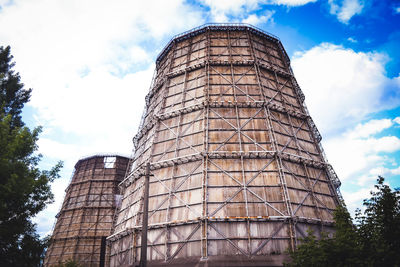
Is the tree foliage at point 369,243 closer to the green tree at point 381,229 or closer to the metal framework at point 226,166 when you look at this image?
the green tree at point 381,229

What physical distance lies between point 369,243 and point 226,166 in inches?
326

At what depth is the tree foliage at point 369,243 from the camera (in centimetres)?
823

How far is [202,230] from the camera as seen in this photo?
13742 mm

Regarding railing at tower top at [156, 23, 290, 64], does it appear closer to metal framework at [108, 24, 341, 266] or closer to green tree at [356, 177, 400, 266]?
metal framework at [108, 24, 341, 266]

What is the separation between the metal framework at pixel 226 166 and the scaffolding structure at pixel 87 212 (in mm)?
14150

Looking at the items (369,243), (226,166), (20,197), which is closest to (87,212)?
(226,166)

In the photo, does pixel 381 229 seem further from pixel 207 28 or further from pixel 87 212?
pixel 87 212

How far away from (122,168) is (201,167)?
23.8 metres

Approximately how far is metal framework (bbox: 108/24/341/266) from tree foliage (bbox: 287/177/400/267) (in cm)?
446

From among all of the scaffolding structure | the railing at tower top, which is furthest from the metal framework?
the scaffolding structure

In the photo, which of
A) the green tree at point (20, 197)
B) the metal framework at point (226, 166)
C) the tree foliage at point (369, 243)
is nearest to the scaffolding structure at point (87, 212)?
the metal framework at point (226, 166)

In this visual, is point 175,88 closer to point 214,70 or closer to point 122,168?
point 214,70

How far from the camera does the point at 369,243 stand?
28.9 ft

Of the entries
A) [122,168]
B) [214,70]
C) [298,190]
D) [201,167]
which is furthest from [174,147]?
[122,168]
